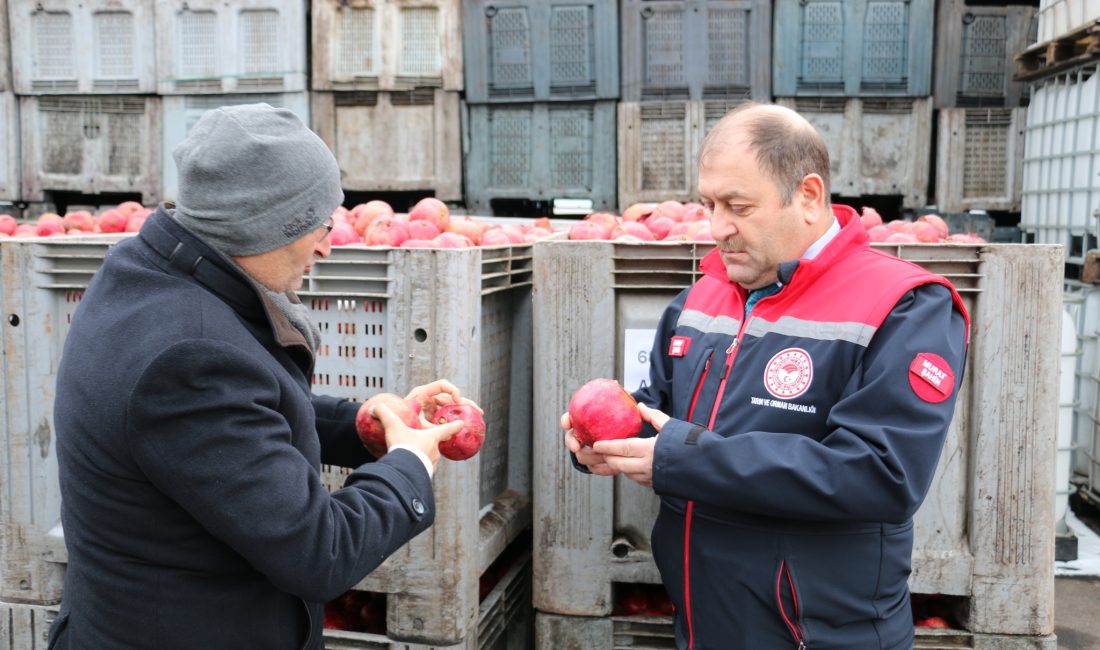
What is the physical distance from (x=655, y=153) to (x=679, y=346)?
4586 millimetres

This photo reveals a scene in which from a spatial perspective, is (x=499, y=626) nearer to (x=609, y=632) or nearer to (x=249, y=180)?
(x=609, y=632)

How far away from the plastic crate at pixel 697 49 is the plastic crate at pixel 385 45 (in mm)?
1257

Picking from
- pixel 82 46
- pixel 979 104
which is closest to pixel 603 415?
pixel 979 104

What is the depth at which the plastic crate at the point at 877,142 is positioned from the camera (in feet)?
21.3

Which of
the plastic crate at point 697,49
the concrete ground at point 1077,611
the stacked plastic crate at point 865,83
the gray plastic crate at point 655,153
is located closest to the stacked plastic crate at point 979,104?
the stacked plastic crate at point 865,83

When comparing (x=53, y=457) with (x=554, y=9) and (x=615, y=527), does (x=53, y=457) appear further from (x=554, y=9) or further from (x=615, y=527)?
(x=554, y=9)

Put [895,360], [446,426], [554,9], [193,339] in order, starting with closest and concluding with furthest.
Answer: [193,339] < [895,360] < [446,426] < [554,9]

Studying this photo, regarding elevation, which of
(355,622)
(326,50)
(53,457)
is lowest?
(355,622)

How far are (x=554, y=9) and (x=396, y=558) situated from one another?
15.9 ft

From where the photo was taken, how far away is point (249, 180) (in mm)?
1669

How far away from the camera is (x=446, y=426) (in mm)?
2100

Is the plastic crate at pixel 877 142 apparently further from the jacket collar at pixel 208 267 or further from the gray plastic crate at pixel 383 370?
the jacket collar at pixel 208 267

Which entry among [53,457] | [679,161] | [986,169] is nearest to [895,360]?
[53,457]

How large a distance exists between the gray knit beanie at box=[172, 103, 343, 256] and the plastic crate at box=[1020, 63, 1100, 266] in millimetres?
5188
